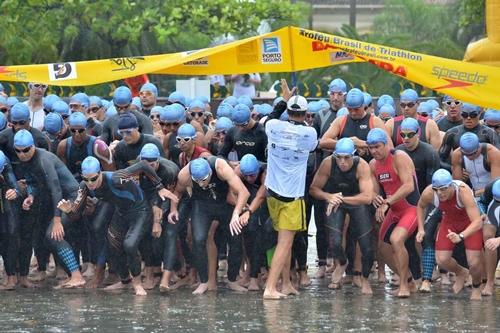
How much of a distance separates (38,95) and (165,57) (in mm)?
2136

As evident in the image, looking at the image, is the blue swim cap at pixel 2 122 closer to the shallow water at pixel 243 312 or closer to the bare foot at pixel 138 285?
the shallow water at pixel 243 312

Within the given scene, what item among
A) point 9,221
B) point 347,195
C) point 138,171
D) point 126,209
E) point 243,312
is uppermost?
point 138,171

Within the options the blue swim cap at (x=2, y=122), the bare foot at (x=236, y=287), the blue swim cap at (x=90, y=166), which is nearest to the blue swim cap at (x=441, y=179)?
the bare foot at (x=236, y=287)

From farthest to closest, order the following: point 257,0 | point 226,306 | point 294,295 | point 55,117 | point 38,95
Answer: point 257,0, point 38,95, point 55,117, point 294,295, point 226,306

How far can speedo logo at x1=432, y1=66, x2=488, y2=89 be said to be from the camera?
15.0 metres

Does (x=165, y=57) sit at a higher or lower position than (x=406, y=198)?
higher

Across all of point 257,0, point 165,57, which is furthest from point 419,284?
point 257,0

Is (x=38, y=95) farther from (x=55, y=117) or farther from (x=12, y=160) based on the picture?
(x=12, y=160)

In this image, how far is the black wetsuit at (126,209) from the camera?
49.0 feet

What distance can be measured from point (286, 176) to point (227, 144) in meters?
1.24

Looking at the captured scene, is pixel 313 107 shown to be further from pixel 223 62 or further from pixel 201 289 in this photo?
pixel 201 289

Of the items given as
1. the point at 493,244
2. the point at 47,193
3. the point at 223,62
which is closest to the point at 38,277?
the point at 47,193

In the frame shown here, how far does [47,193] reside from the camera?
50.3 feet

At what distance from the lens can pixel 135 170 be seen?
14938 mm
